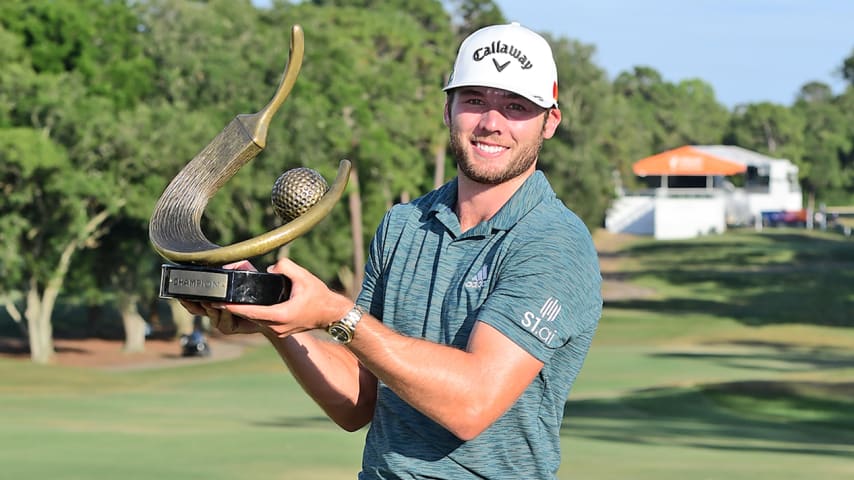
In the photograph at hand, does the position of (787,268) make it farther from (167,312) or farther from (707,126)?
(707,126)

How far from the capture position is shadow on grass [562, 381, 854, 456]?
1802 centimetres

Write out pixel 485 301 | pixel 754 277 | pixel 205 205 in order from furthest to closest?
1. pixel 754 277
2. pixel 485 301
3. pixel 205 205

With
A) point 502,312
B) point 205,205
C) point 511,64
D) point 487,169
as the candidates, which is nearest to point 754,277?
point 487,169

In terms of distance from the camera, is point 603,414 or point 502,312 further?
point 603,414

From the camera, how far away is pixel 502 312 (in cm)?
342

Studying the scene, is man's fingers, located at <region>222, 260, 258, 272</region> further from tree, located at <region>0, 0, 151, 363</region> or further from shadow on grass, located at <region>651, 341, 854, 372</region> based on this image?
tree, located at <region>0, 0, 151, 363</region>

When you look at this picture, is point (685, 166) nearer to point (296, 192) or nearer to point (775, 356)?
point (775, 356)

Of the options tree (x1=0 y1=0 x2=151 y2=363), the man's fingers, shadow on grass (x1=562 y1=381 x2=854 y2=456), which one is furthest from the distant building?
the man's fingers

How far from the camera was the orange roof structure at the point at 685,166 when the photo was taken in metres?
108

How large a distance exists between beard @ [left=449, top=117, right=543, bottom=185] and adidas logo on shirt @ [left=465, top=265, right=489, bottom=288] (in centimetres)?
27

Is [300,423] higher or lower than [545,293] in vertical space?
lower

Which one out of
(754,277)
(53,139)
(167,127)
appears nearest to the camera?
(53,139)

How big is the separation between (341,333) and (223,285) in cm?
36

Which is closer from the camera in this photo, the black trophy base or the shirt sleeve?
the black trophy base
